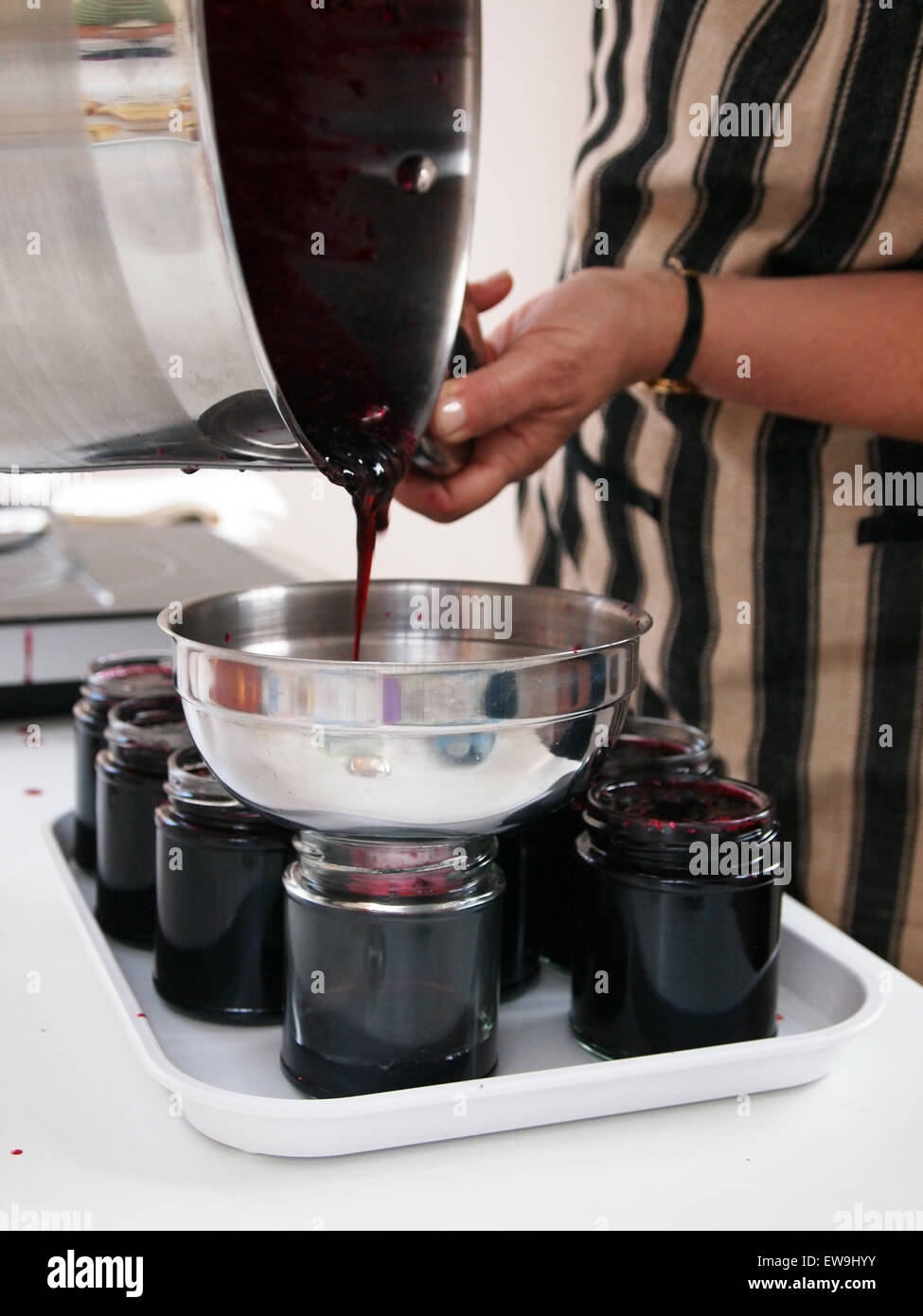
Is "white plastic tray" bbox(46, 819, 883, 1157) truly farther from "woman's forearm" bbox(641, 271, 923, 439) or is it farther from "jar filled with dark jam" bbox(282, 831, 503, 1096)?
"woman's forearm" bbox(641, 271, 923, 439)

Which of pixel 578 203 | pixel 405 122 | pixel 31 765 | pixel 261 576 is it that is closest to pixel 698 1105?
pixel 405 122

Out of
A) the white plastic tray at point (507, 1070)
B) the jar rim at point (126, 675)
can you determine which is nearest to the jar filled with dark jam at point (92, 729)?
the jar rim at point (126, 675)

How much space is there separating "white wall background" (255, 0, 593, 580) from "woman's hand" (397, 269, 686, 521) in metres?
1.33

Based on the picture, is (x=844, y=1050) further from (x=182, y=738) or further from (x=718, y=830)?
(x=182, y=738)

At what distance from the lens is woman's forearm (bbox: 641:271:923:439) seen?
3.09 ft

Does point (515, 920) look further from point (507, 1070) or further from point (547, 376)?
point (547, 376)

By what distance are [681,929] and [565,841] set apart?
0.14 meters

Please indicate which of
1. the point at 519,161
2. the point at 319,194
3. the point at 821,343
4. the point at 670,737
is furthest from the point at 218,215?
the point at 519,161

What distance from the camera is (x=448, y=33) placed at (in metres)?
0.75

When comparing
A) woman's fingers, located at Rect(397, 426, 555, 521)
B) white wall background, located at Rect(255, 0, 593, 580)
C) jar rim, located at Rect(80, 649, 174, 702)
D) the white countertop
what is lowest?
the white countertop

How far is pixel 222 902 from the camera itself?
704 millimetres

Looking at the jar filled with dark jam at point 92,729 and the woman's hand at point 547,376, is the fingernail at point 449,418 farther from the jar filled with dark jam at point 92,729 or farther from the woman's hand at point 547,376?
the jar filled with dark jam at point 92,729

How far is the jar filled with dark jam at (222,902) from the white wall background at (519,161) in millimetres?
1613

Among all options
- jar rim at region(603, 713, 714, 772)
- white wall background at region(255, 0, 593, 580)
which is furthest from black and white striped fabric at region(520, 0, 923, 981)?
white wall background at region(255, 0, 593, 580)
